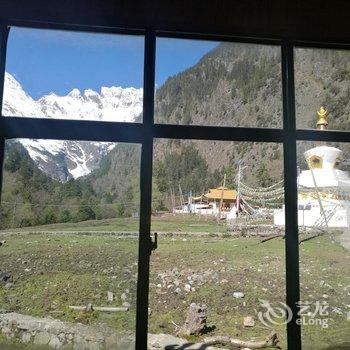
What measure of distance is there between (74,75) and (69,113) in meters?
0.29

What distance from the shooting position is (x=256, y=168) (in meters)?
2.53

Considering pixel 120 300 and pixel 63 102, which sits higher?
pixel 63 102

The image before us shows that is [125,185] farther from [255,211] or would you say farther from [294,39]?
[294,39]

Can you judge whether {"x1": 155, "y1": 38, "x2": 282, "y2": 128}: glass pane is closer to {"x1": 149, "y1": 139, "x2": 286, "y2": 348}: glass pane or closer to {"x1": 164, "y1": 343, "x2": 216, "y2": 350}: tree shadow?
{"x1": 149, "y1": 139, "x2": 286, "y2": 348}: glass pane

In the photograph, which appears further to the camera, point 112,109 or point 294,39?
point 294,39

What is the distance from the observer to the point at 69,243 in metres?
2.44

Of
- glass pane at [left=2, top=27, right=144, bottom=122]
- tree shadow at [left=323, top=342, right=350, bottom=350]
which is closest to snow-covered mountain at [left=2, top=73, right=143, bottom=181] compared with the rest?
glass pane at [left=2, top=27, right=144, bottom=122]

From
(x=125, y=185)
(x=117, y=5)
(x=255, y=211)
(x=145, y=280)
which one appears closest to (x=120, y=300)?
(x=145, y=280)

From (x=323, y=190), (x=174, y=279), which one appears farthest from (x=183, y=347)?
(x=323, y=190)

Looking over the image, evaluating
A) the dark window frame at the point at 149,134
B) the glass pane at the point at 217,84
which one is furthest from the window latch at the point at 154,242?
the glass pane at the point at 217,84

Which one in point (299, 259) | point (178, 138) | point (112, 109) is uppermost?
point (112, 109)

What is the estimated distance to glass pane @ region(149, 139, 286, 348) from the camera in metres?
2.37

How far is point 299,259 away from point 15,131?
6.28 ft

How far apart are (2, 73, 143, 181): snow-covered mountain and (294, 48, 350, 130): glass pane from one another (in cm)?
108
